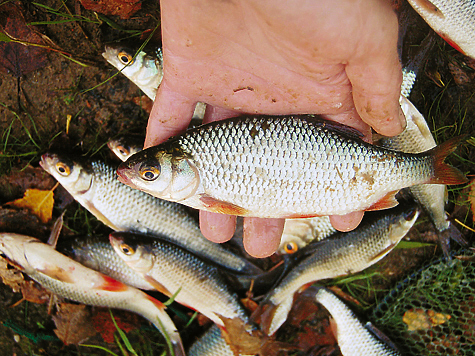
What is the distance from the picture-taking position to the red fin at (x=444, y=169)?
226cm

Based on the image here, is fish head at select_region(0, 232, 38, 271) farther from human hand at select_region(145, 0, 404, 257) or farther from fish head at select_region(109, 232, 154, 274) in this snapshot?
human hand at select_region(145, 0, 404, 257)

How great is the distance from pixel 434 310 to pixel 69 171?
3.90 m

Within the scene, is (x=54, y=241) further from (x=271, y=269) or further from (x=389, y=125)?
(x=389, y=125)

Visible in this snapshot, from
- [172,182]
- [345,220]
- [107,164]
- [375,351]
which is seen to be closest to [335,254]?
[345,220]

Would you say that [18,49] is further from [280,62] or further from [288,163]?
[288,163]

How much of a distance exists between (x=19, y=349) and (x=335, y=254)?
3.53 m

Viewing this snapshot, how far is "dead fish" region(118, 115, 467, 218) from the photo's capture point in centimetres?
211

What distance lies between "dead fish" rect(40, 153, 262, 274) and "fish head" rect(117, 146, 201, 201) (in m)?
0.93

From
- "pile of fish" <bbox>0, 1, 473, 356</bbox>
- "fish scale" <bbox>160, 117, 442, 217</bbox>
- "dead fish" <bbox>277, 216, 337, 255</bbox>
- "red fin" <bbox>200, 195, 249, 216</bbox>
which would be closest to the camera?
"fish scale" <bbox>160, 117, 442, 217</bbox>

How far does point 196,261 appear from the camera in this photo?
306 cm

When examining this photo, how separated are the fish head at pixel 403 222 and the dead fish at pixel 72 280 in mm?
2329

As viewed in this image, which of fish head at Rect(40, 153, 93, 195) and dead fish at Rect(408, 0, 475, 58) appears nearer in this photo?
dead fish at Rect(408, 0, 475, 58)

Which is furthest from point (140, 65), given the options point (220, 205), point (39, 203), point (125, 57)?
point (39, 203)

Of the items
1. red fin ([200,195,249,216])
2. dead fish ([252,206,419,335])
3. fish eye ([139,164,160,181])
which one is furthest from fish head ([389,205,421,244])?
fish eye ([139,164,160,181])
